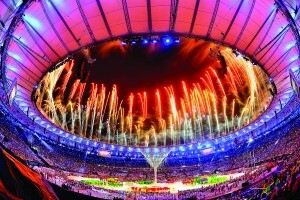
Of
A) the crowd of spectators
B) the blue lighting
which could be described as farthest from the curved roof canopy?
the crowd of spectators

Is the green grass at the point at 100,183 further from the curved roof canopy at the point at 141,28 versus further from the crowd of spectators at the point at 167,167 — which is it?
the curved roof canopy at the point at 141,28

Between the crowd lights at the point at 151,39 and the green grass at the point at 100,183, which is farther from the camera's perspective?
the green grass at the point at 100,183

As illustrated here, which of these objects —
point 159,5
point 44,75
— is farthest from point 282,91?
point 44,75

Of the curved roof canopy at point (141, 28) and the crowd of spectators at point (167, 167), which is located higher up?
the curved roof canopy at point (141, 28)

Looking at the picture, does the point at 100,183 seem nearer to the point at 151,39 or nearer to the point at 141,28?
the point at 151,39

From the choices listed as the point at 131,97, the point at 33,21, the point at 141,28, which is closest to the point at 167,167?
the point at 131,97

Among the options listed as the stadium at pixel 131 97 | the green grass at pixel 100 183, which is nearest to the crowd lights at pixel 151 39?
the stadium at pixel 131 97

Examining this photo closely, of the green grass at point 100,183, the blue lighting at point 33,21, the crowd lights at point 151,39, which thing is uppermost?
the crowd lights at point 151,39

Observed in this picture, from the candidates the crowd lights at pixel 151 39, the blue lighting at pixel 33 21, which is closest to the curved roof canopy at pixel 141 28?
the blue lighting at pixel 33 21

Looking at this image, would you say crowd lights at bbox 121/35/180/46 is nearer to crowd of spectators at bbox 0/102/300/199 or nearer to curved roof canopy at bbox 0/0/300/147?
curved roof canopy at bbox 0/0/300/147
